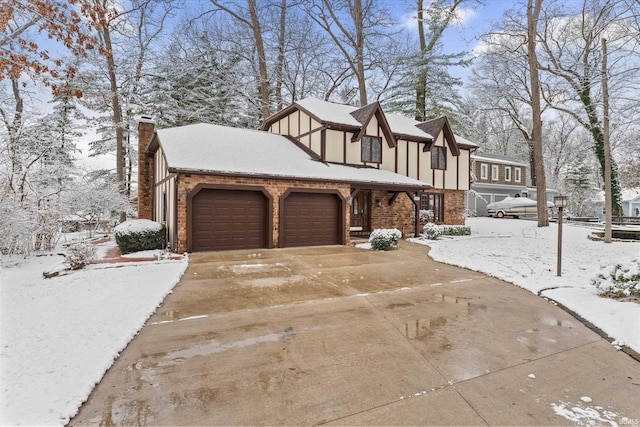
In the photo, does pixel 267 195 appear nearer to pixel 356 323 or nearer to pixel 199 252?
pixel 199 252

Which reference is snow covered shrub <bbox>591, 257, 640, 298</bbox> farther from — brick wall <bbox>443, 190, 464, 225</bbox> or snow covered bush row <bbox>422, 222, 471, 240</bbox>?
brick wall <bbox>443, 190, 464, 225</bbox>

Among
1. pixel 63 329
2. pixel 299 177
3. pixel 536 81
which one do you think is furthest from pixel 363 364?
pixel 536 81

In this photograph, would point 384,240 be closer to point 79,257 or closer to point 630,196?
point 79,257

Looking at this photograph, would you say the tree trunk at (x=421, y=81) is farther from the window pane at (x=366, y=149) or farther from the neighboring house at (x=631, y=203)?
the neighboring house at (x=631, y=203)

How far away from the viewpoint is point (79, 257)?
759cm

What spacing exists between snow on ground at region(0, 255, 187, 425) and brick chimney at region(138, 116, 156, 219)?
7.37m

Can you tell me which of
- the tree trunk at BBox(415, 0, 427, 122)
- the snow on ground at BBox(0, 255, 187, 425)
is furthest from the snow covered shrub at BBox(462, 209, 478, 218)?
the snow on ground at BBox(0, 255, 187, 425)

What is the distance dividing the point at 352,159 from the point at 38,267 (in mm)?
11776

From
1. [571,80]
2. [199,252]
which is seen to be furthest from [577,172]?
[199,252]

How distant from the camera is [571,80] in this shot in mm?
13820

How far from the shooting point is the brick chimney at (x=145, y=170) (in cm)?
1423

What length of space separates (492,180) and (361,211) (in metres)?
20.3

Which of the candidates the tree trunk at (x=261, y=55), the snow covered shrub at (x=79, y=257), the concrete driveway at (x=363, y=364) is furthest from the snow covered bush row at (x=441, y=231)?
the snow covered shrub at (x=79, y=257)

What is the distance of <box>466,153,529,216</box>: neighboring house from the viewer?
1146 inches
